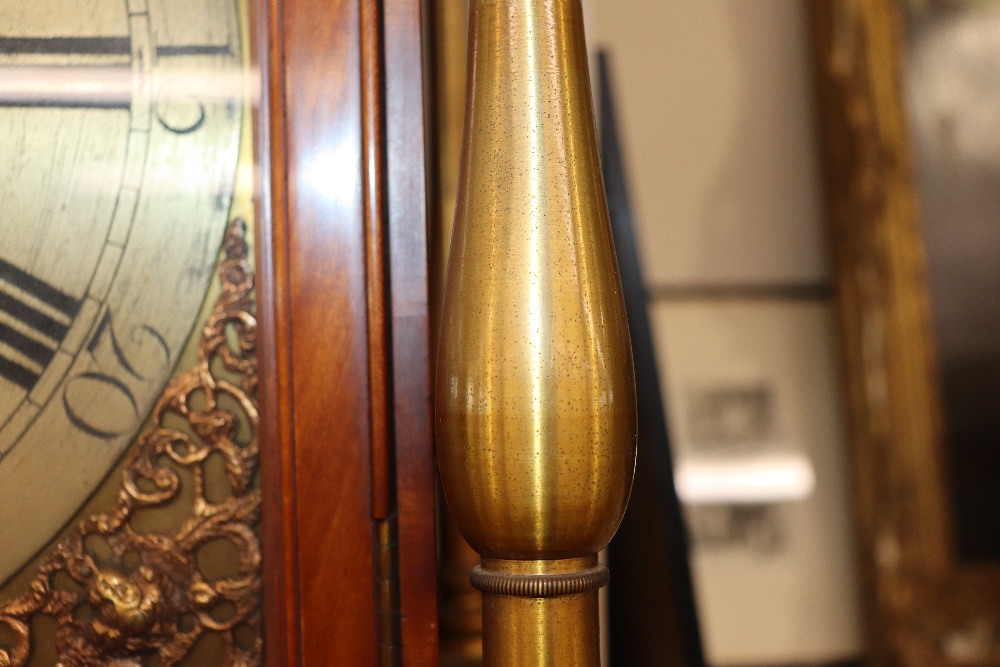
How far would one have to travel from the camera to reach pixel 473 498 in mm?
448

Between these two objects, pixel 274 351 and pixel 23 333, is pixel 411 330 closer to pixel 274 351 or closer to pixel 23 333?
pixel 274 351

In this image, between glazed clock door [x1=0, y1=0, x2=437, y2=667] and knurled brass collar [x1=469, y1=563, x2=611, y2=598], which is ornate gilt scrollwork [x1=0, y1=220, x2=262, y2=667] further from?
knurled brass collar [x1=469, y1=563, x2=611, y2=598]

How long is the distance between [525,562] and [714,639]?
1274 millimetres

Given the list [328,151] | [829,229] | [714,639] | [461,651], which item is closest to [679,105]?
[829,229]

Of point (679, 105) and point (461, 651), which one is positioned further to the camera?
point (679, 105)

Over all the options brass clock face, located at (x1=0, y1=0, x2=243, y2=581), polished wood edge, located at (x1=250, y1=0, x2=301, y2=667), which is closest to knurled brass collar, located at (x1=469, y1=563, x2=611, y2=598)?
polished wood edge, located at (x1=250, y1=0, x2=301, y2=667)

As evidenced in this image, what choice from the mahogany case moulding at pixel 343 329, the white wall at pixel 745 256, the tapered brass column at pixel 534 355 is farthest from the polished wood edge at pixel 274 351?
the white wall at pixel 745 256

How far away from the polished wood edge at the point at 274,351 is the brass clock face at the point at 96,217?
22 mm

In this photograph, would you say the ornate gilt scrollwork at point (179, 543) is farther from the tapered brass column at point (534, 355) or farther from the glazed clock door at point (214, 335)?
the tapered brass column at point (534, 355)

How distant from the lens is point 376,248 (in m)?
0.54

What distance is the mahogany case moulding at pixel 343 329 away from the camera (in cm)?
52

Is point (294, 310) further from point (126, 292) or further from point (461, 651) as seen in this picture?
point (461, 651)

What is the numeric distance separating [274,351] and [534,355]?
187mm

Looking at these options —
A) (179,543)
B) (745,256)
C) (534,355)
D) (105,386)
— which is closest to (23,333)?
(105,386)
